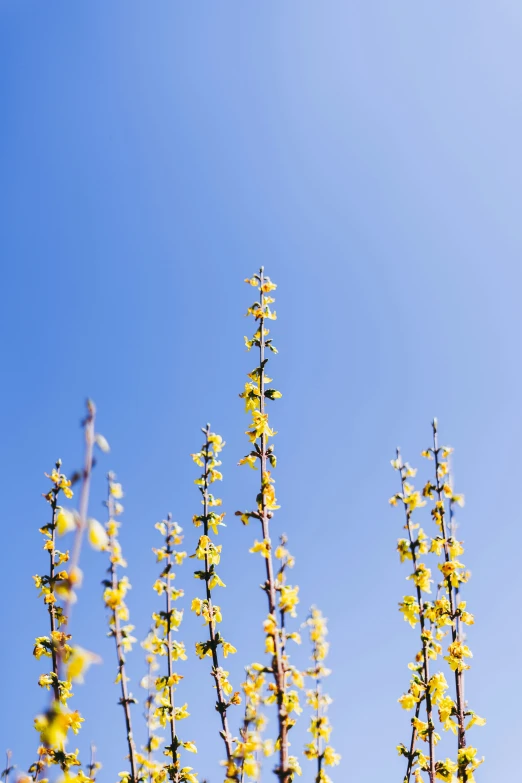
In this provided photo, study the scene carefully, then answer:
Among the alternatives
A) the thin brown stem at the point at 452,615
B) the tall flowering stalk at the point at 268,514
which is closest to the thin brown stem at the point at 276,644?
the tall flowering stalk at the point at 268,514

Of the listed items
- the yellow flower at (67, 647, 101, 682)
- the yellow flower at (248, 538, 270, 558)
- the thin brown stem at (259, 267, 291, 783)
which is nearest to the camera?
the yellow flower at (67, 647, 101, 682)

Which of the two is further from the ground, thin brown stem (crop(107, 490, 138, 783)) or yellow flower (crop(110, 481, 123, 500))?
yellow flower (crop(110, 481, 123, 500))

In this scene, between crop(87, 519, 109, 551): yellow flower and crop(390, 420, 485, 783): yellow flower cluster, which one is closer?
crop(87, 519, 109, 551): yellow flower

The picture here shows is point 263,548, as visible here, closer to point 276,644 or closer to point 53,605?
point 276,644

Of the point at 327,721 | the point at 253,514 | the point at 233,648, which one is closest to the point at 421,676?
the point at 327,721

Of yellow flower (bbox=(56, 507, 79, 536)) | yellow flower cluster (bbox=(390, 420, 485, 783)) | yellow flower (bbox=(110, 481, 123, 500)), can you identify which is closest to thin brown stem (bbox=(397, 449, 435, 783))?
yellow flower cluster (bbox=(390, 420, 485, 783))

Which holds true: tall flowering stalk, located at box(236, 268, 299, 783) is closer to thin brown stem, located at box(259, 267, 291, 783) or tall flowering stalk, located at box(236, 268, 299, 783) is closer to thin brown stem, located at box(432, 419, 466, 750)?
thin brown stem, located at box(259, 267, 291, 783)

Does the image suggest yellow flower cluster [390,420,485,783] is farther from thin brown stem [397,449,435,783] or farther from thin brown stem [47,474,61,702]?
thin brown stem [47,474,61,702]

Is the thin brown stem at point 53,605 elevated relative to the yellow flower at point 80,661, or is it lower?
elevated

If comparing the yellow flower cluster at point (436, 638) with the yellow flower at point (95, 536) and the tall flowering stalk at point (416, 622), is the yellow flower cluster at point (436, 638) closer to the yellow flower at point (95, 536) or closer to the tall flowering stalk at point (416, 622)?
the tall flowering stalk at point (416, 622)

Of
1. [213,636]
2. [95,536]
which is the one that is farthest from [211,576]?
[95,536]

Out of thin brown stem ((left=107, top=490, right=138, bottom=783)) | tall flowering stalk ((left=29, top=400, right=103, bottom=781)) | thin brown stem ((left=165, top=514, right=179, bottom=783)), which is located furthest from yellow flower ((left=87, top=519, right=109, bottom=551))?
thin brown stem ((left=165, top=514, right=179, bottom=783))

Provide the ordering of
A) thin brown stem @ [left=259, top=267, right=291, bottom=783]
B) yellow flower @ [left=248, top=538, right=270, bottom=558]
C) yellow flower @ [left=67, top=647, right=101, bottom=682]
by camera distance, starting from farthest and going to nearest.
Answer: yellow flower @ [left=248, top=538, right=270, bottom=558], thin brown stem @ [left=259, top=267, right=291, bottom=783], yellow flower @ [left=67, top=647, right=101, bottom=682]

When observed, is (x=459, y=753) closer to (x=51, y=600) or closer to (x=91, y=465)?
(x=51, y=600)
